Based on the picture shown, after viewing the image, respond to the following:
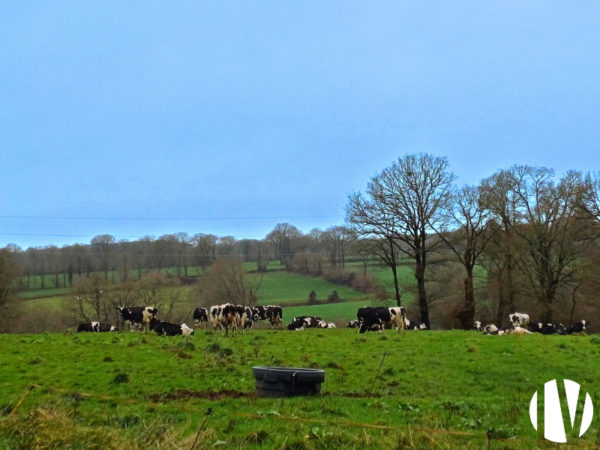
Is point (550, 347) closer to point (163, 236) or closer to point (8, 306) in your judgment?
point (8, 306)

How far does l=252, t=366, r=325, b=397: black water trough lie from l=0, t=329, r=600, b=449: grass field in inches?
15.6

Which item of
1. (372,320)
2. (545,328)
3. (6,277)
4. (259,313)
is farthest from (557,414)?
(6,277)

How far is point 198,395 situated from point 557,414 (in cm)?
716

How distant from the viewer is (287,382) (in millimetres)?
11078

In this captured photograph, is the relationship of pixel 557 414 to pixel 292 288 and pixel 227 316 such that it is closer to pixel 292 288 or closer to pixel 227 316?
pixel 227 316

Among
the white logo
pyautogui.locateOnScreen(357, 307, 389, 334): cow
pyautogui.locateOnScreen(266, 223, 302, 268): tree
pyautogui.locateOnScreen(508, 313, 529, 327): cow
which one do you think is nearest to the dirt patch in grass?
the white logo

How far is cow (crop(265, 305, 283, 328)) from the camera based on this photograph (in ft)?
141

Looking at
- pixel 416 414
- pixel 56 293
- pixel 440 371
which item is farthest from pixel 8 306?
pixel 416 414

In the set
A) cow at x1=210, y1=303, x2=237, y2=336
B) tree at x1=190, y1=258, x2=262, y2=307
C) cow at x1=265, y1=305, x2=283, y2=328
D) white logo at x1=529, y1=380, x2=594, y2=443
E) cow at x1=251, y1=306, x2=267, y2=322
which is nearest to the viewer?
white logo at x1=529, y1=380, x2=594, y2=443

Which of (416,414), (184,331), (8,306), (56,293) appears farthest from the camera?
(56,293)

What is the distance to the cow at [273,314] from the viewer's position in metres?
43.0

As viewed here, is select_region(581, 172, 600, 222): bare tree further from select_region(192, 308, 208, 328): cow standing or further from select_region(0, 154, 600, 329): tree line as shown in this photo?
select_region(192, 308, 208, 328): cow standing

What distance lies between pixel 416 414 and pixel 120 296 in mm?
55874

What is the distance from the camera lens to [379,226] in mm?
41969
